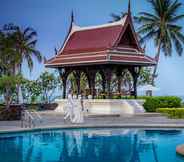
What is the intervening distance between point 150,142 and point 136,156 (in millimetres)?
3207

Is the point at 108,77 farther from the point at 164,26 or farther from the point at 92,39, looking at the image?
the point at 164,26

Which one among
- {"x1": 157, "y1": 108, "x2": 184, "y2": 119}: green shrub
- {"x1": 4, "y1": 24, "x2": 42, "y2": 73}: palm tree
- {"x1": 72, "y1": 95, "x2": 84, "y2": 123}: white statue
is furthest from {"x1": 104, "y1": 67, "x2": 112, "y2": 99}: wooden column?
{"x1": 4, "y1": 24, "x2": 42, "y2": 73}: palm tree

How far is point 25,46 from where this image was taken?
50.5m

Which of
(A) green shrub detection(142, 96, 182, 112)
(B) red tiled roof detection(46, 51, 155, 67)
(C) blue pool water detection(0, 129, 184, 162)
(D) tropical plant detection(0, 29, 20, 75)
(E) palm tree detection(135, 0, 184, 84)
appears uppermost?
(E) palm tree detection(135, 0, 184, 84)

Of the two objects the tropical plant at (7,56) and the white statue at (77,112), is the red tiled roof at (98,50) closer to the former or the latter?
the white statue at (77,112)

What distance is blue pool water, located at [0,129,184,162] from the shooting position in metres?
13.4

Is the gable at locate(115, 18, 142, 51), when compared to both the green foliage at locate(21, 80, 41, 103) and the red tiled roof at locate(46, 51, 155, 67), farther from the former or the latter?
the green foliage at locate(21, 80, 41, 103)

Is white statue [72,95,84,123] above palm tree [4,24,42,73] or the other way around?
the other way around

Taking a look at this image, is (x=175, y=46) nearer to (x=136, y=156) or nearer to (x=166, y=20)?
(x=166, y=20)

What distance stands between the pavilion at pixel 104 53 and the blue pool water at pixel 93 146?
8.86 metres

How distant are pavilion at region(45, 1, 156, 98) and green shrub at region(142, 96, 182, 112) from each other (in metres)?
1.57

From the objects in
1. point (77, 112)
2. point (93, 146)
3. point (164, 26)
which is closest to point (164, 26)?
point (164, 26)

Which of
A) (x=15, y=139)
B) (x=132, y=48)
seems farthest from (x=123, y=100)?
(x=15, y=139)

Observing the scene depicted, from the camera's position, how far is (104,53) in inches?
1131
